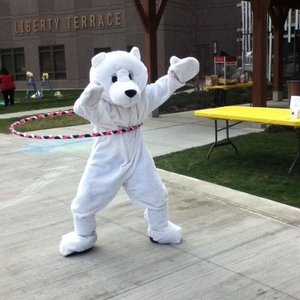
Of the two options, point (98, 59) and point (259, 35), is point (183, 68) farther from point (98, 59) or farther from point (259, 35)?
point (259, 35)

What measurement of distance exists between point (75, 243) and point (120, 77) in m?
1.54

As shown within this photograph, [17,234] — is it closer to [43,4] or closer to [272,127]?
[272,127]

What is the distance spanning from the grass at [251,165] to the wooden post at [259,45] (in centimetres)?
128

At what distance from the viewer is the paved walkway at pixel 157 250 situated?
12.0 feet

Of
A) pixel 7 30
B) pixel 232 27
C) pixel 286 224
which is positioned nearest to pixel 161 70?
pixel 232 27

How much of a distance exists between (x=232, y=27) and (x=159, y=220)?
78.0ft

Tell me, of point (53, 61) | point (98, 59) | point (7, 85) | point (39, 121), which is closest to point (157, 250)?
point (98, 59)

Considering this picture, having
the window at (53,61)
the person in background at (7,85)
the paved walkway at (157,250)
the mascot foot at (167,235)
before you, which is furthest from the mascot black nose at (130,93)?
the window at (53,61)

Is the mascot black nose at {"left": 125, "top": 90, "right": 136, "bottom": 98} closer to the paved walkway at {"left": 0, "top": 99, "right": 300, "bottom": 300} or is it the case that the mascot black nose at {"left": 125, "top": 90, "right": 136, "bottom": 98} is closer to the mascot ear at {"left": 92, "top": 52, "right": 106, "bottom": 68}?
the mascot ear at {"left": 92, "top": 52, "right": 106, "bottom": 68}

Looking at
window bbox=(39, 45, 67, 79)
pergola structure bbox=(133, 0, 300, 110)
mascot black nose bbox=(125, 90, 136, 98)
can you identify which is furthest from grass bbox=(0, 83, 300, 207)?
window bbox=(39, 45, 67, 79)

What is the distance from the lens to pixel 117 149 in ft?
13.8

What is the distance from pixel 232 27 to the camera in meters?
26.5

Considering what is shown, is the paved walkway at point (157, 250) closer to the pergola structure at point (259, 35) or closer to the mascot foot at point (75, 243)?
the mascot foot at point (75, 243)

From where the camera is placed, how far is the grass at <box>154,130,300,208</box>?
20.2ft
